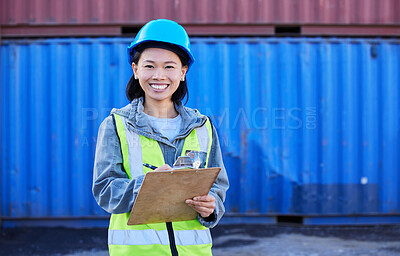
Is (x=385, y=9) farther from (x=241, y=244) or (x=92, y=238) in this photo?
(x=92, y=238)

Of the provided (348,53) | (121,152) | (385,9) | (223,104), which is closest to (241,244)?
(223,104)

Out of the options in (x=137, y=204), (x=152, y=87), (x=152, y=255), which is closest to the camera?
(x=137, y=204)

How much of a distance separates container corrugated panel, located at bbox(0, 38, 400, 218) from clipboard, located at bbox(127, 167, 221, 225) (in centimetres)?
393

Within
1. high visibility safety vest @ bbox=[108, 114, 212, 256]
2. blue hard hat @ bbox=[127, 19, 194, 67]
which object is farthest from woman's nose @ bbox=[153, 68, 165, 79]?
high visibility safety vest @ bbox=[108, 114, 212, 256]

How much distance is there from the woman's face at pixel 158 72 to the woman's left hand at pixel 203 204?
49cm

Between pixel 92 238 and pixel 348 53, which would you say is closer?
pixel 92 238

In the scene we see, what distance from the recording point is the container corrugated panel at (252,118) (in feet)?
17.3

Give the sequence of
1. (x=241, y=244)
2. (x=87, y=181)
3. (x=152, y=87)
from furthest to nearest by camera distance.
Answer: (x=87, y=181) → (x=241, y=244) → (x=152, y=87)

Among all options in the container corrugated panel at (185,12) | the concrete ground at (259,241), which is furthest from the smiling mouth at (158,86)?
the container corrugated panel at (185,12)

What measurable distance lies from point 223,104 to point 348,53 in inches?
78.3

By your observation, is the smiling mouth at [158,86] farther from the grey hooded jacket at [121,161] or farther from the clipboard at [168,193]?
the clipboard at [168,193]

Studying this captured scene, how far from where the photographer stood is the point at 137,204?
1291 millimetres

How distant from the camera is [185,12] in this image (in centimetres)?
539

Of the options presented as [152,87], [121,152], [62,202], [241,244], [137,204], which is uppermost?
[152,87]
